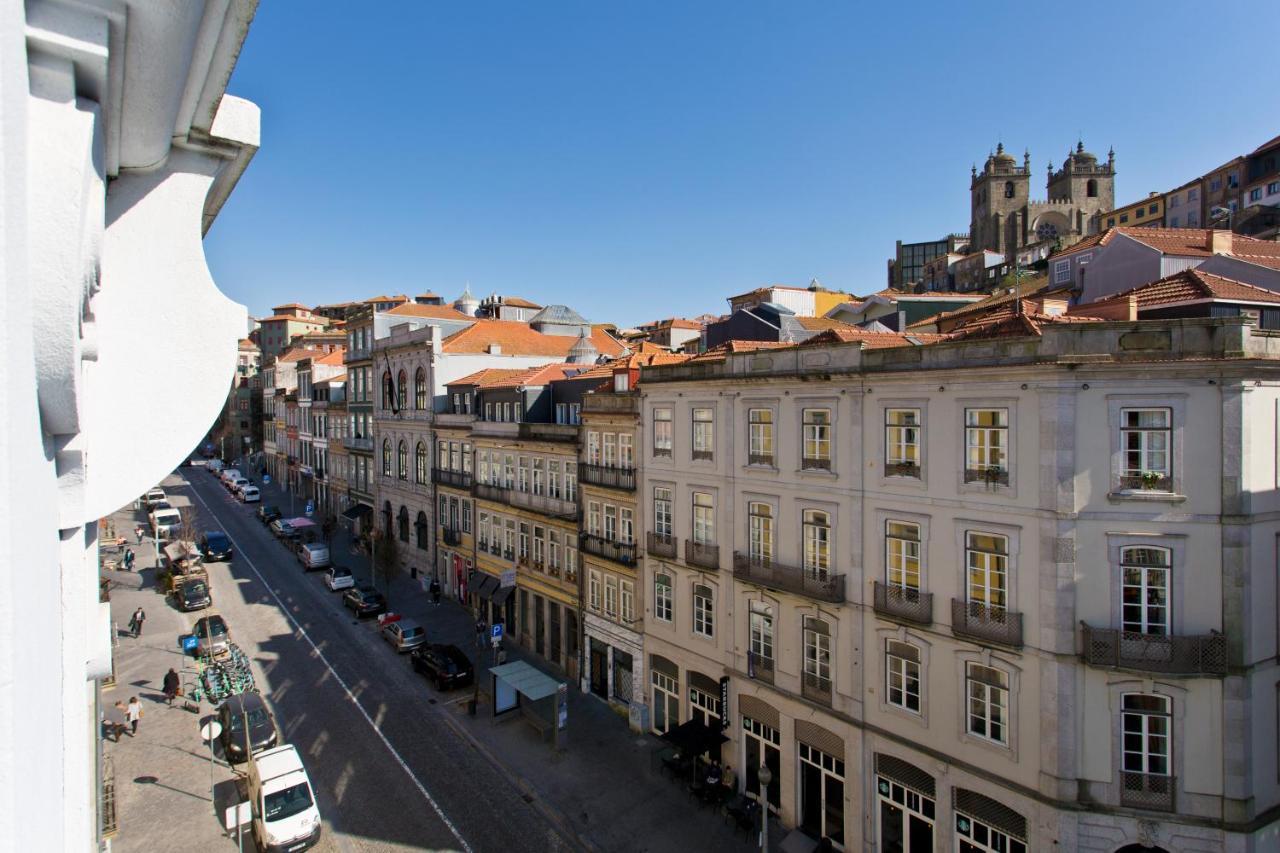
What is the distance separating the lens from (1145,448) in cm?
1466

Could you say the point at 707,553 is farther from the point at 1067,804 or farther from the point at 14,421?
the point at 14,421

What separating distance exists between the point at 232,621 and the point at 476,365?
60.5 ft

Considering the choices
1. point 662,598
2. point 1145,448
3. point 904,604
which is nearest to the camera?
point 1145,448

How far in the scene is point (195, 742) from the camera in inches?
Result: 934

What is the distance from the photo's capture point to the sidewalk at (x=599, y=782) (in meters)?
19.6

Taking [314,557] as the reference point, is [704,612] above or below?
above

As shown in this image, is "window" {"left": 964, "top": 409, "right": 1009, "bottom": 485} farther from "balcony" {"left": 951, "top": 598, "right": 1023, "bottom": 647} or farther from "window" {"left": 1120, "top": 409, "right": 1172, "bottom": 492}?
"balcony" {"left": 951, "top": 598, "right": 1023, "bottom": 647}

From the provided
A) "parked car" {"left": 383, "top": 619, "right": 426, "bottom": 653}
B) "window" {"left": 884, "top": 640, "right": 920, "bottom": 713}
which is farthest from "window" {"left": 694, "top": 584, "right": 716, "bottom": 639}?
"parked car" {"left": 383, "top": 619, "right": 426, "bottom": 653}

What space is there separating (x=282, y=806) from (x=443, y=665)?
9.99 meters

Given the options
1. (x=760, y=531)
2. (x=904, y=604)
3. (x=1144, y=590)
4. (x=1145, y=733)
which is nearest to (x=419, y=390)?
(x=760, y=531)

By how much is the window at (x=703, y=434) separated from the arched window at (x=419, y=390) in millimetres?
24121

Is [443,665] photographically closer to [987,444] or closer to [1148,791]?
[987,444]

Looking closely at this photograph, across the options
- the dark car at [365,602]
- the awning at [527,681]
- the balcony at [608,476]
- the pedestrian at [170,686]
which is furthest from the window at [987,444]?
the dark car at [365,602]

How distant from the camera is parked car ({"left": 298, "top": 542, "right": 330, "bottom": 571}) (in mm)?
43625
